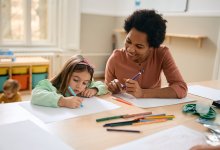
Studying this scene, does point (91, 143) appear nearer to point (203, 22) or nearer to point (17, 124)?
point (17, 124)

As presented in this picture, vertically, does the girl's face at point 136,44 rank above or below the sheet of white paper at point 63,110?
above

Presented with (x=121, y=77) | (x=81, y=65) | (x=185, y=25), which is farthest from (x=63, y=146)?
(x=185, y=25)

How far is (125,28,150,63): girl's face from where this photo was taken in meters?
1.47

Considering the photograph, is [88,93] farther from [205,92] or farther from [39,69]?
A: [39,69]

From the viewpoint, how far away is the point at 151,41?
1.51m

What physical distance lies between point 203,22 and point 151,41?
2170 mm

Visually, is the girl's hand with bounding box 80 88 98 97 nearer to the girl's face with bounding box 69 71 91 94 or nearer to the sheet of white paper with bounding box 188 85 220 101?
the girl's face with bounding box 69 71 91 94

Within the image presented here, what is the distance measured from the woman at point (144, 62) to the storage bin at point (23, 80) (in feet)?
7.73

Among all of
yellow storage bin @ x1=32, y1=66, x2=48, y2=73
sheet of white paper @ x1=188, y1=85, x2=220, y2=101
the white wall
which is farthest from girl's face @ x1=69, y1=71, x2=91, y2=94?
yellow storage bin @ x1=32, y1=66, x2=48, y2=73

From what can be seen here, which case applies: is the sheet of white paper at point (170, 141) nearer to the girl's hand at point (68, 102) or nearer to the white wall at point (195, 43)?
the girl's hand at point (68, 102)

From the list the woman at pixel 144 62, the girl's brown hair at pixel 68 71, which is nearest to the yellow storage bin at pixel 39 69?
the woman at pixel 144 62

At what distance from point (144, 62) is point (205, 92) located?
41 cm

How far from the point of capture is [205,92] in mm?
1560

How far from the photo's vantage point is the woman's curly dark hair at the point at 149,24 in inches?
57.9
